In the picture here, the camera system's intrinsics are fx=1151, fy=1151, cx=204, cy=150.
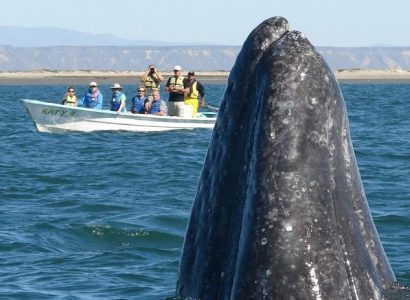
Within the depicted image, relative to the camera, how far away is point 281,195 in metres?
4.75

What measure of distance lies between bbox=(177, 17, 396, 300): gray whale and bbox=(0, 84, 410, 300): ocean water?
2161 millimetres

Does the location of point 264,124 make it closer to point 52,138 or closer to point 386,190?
point 386,190

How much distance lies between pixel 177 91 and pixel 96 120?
104 inches

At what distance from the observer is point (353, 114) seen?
135 ft

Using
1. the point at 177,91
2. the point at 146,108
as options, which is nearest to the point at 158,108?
the point at 146,108

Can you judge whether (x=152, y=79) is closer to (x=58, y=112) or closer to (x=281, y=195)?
(x=58, y=112)

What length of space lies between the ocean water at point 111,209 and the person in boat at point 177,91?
1141 millimetres

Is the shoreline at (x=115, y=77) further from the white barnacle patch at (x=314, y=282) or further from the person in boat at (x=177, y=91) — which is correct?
the white barnacle patch at (x=314, y=282)

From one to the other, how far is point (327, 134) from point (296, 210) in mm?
371

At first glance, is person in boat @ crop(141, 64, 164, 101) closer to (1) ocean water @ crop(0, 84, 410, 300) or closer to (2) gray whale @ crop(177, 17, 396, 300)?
(1) ocean water @ crop(0, 84, 410, 300)

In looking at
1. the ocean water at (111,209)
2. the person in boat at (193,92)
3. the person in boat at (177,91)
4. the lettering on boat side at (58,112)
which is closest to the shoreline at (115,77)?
the lettering on boat side at (58,112)

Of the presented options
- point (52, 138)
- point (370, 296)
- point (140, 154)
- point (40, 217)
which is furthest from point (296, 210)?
point (52, 138)

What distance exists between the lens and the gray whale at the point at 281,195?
15.4 ft

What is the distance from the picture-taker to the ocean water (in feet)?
31.2
